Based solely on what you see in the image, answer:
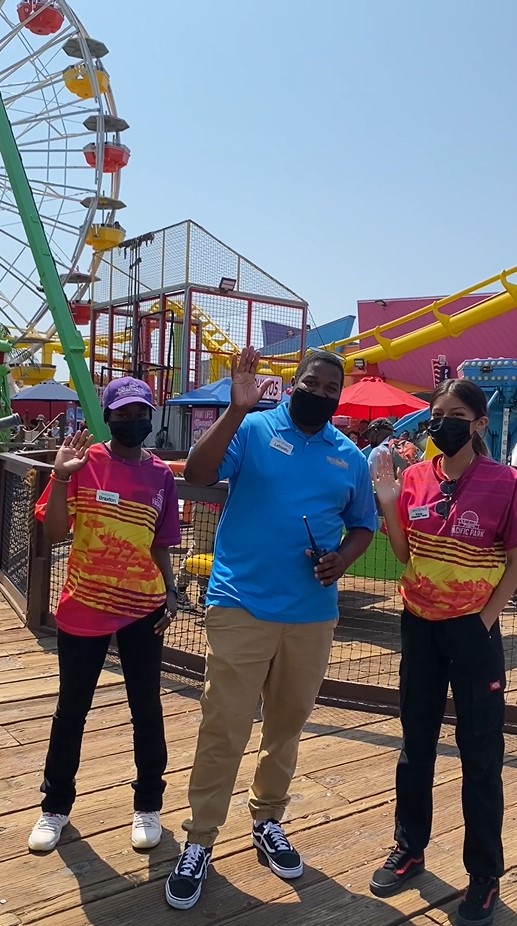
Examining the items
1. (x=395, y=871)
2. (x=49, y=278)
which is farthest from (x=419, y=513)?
(x=49, y=278)

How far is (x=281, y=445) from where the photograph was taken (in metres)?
2.47

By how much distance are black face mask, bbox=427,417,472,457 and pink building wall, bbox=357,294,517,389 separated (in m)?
19.4

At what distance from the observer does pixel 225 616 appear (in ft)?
8.05

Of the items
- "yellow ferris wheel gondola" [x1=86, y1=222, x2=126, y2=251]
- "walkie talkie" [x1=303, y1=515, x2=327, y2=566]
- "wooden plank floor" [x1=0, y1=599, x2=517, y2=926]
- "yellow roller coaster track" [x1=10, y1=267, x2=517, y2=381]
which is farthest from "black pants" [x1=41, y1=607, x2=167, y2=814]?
"yellow ferris wheel gondola" [x1=86, y1=222, x2=126, y2=251]

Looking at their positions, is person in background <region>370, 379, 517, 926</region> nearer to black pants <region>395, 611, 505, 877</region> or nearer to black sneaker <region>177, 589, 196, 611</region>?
black pants <region>395, 611, 505, 877</region>

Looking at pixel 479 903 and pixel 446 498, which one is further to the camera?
pixel 446 498

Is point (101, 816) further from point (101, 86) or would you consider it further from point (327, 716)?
point (101, 86)

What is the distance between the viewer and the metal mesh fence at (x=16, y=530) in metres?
5.96

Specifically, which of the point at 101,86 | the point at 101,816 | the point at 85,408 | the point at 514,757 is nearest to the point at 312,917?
the point at 101,816

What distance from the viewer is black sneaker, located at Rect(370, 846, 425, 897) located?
254cm

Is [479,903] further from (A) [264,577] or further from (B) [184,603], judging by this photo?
(B) [184,603]

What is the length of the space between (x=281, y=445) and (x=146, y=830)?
4.71ft

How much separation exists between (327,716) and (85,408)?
6.42 metres

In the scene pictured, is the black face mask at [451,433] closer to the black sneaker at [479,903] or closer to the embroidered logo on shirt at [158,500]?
the embroidered logo on shirt at [158,500]
